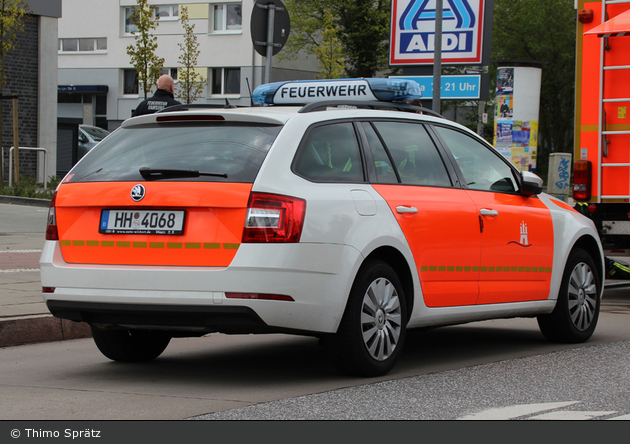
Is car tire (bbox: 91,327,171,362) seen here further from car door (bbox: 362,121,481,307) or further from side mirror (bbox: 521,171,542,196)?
side mirror (bbox: 521,171,542,196)

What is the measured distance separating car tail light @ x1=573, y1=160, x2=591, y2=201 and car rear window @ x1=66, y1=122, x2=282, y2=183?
6.31m

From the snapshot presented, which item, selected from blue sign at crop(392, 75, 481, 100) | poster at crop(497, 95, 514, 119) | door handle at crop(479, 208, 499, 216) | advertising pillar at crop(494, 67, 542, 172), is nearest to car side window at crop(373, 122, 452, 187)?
door handle at crop(479, 208, 499, 216)

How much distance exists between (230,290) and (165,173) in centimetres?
82

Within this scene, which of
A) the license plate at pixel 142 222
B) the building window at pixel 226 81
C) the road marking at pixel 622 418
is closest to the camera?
the road marking at pixel 622 418

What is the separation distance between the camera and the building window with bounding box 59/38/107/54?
56.6 m

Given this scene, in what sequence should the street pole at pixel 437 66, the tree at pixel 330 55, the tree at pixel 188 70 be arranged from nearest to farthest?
the street pole at pixel 437 66 < the tree at pixel 330 55 < the tree at pixel 188 70

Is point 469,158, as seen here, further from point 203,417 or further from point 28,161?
point 28,161

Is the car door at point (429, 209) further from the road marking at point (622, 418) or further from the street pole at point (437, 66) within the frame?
the street pole at point (437, 66)

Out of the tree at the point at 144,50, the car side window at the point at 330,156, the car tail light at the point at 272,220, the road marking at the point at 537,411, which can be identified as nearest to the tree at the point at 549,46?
the tree at the point at 144,50

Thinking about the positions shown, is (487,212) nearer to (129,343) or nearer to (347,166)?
(347,166)

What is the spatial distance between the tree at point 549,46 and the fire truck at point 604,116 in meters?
42.0

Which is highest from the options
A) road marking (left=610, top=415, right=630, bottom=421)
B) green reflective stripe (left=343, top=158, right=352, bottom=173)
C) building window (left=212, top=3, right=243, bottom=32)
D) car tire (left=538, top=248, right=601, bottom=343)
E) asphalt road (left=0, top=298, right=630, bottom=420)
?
building window (left=212, top=3, right=243, bottom=32)

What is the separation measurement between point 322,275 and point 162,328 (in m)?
0.96

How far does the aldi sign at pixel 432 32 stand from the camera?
717 inches
